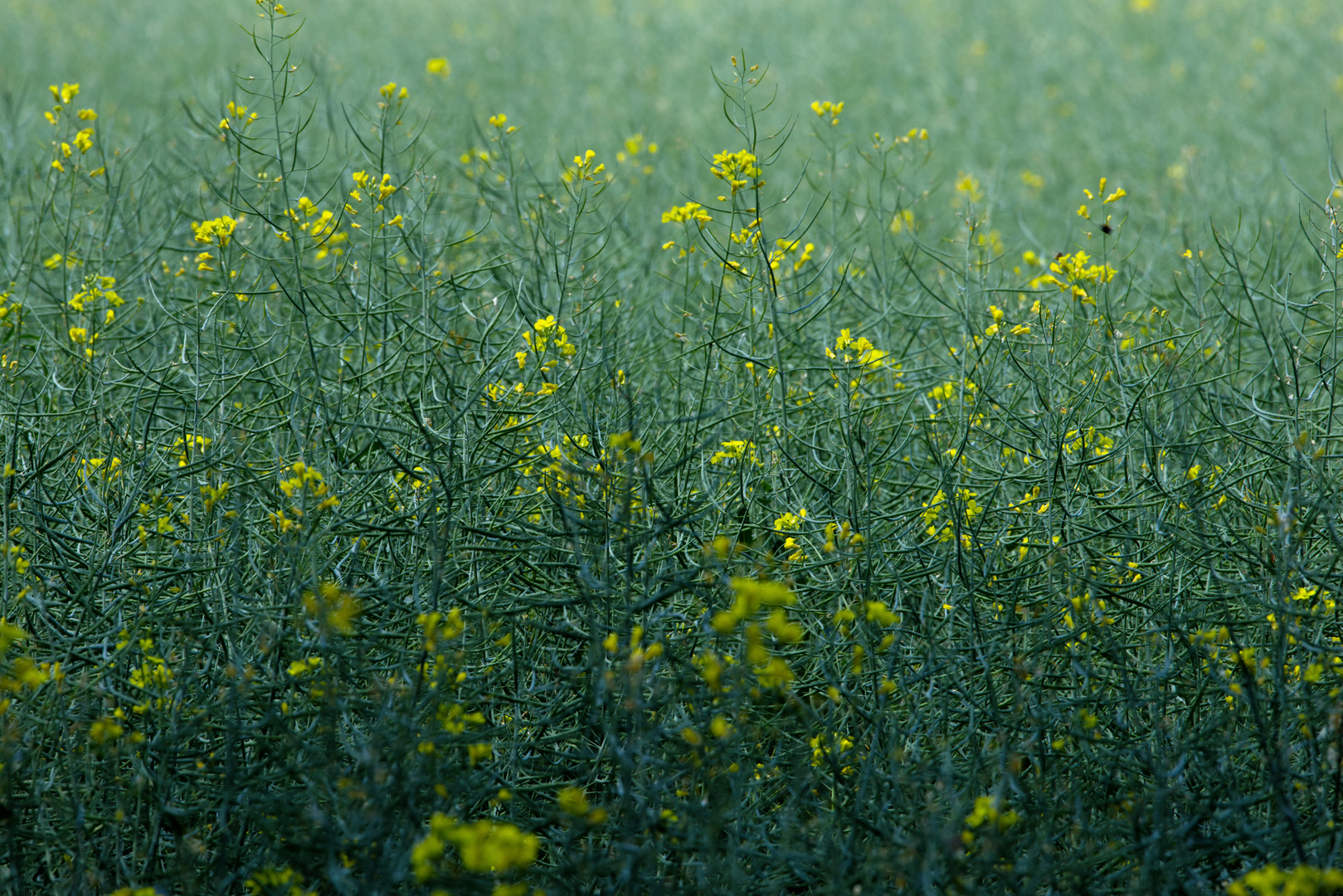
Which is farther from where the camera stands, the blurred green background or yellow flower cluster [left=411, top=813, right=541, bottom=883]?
the blurred green background

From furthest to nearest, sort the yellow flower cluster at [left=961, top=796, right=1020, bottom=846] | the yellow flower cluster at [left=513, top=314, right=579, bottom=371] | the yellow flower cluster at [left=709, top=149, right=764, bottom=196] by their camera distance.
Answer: the yellow flower cluster at [left=513, top=314, right=579, bottom=371] → the yellow flower cluster at [left=709, top=149, right=764, bottom=196] → the yellow flower cluster at [left=961, top=796, right=1020, bottom=846]

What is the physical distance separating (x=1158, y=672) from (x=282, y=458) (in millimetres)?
2061

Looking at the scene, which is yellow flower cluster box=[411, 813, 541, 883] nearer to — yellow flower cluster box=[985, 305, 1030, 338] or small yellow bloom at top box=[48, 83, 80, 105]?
yellow flower cluster box=[985, 305, 1030, 338]

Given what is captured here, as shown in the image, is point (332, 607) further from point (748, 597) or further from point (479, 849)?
point (748, 597)

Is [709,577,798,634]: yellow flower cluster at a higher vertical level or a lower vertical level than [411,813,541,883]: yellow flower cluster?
higher

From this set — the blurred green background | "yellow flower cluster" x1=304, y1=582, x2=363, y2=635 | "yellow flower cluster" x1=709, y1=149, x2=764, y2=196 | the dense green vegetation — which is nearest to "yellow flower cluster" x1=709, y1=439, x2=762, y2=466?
the dense green vegetation

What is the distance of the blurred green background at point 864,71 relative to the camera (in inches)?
285

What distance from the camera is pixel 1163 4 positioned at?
10375 millimetres

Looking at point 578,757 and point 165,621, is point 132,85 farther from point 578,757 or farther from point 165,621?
point 578,757

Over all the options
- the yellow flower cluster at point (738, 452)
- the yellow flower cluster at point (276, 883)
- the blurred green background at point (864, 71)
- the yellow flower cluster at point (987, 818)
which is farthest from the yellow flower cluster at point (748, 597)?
the blurred green background at point (864, 71)

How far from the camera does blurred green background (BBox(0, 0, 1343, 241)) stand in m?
7.25

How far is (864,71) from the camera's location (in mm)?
9383

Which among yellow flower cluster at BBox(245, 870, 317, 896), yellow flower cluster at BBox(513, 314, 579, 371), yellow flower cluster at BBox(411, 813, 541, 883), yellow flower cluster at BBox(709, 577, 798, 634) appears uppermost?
yellow flower cluster at BBox(513, 314, 579, 371)

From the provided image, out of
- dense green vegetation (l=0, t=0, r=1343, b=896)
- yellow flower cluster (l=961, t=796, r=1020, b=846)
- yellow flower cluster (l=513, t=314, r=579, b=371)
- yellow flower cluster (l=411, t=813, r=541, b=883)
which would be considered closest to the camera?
yellow flower cluster (l=411, t=813, r=541, b=883)
